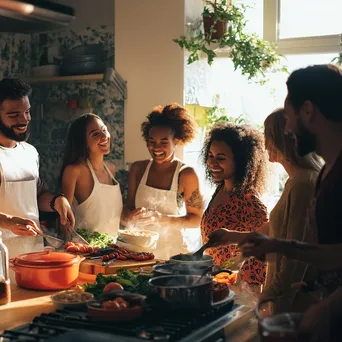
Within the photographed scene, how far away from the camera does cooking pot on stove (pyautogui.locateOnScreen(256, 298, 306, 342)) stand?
4.78ft

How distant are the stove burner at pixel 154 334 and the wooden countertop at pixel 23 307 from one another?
22.0 inches

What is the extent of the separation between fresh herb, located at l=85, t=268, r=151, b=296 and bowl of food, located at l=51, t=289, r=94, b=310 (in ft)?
0.41

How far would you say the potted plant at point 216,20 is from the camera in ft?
14.8

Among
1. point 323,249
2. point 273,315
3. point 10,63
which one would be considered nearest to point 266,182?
point 323,249

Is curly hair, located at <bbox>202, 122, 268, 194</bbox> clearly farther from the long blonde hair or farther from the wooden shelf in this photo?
the wooden shelf

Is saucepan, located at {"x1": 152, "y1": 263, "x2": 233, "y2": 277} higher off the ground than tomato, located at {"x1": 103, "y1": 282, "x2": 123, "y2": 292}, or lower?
higher

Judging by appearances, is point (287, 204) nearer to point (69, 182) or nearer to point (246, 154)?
point (246, 154)

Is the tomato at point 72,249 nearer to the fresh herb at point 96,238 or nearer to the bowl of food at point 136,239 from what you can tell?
the bowl of food at point 136,239

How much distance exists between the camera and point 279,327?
4.86 ft

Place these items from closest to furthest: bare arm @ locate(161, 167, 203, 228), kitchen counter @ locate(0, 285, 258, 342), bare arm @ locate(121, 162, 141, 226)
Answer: kitchen counter @ locate(0, 285, 258, 342) < bare arm @ locate(161, 167, 203, 228) < bare arm @ locate(121, 162, 141, 226)

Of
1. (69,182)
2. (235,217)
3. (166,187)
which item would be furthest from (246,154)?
(69,182)

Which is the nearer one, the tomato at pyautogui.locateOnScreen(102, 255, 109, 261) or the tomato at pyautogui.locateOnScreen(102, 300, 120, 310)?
the tomato at pyautogui.locateOnScreen(102, 300, 120, 310)

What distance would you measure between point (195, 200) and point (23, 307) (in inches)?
71.0

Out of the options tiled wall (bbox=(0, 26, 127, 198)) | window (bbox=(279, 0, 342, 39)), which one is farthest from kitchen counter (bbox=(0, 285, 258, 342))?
window (bbox=(279, 0, 342, 39))
